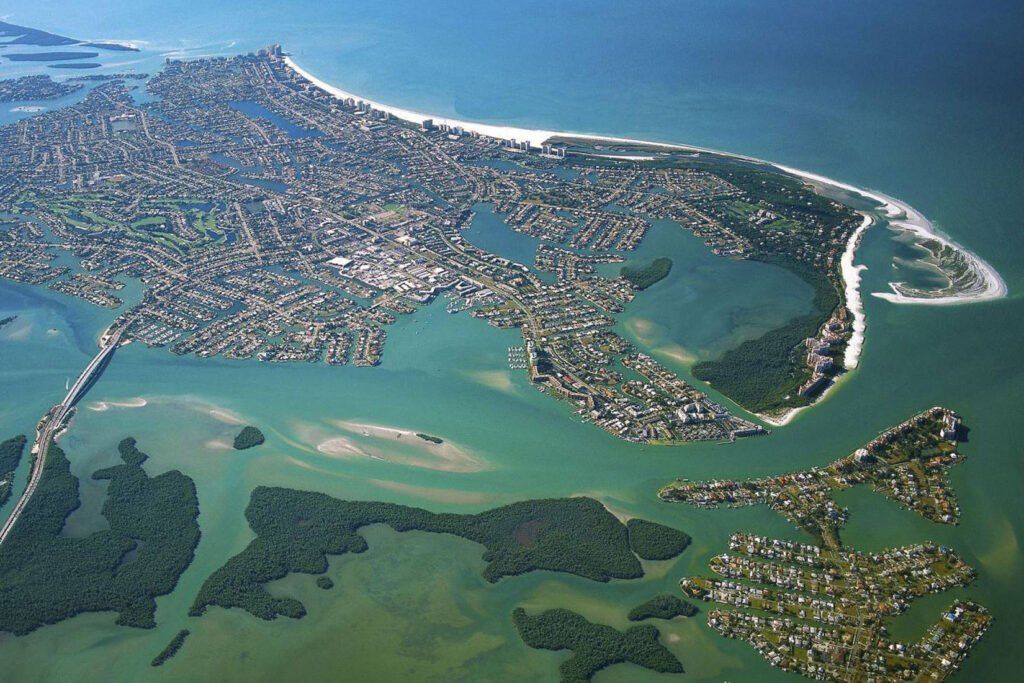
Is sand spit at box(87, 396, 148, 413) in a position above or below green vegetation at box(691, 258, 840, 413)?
below

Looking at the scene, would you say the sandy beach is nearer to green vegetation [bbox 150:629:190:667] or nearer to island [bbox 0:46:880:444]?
island [bbox 0:46:880:444]

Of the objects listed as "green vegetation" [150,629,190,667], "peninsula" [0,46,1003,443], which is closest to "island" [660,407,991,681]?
"peninsula" [0,46,1003,443]

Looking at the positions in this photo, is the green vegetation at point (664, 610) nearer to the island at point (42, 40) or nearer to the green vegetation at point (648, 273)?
the green vegetation at point (648, 273)

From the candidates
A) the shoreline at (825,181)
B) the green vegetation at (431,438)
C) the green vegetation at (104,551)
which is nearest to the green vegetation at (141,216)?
the green vegetation at (104,551)

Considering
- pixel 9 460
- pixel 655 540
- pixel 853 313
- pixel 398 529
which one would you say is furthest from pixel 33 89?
pixel 655 540

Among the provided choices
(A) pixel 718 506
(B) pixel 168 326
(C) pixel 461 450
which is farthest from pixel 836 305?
(B) pixel 168 326

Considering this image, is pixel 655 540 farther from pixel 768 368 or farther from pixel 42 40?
pixel 42 40
